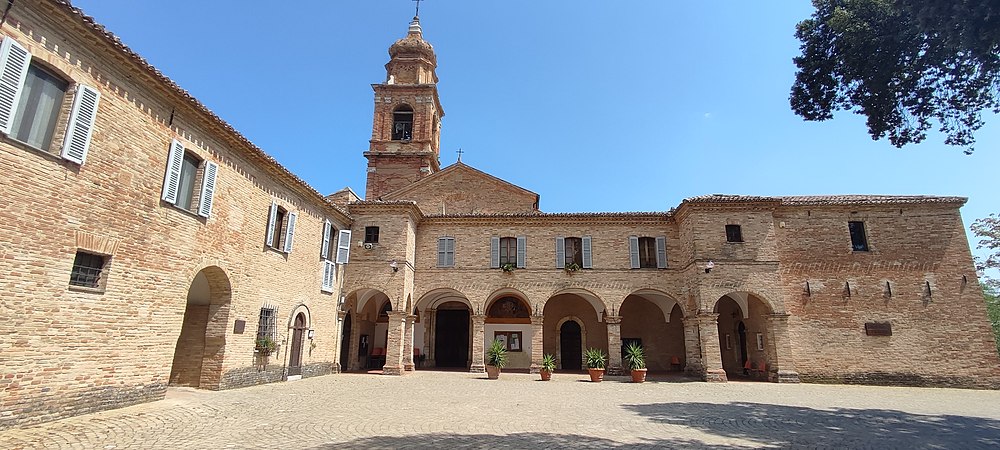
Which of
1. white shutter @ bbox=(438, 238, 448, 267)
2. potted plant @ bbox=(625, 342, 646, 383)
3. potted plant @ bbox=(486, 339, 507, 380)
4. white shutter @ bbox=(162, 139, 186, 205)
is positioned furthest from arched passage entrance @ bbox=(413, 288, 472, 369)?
white shutter @ bbox=(162, 139, 186, 205)

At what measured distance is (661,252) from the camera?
2061 cm

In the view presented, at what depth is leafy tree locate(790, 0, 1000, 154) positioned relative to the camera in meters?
8.36

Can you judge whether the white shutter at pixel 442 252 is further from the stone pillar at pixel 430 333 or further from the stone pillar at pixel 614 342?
the stone pillar at pixel 614 342

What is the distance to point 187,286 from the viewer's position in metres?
11.0

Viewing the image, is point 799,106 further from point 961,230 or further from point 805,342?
point 961,230

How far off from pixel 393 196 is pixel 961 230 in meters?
25.4

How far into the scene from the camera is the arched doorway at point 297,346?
1589 cm

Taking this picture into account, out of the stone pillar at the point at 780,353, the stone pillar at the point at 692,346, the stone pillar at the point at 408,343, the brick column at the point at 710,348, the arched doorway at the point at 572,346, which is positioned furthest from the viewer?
the arched doorway at the point at 572,346

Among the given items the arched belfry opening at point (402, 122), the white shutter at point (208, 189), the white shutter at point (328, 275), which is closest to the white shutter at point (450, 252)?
the white shutter at point (328, 275)

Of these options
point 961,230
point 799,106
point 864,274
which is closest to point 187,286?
point 799,106

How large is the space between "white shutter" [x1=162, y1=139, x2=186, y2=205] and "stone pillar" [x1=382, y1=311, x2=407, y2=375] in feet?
33.0

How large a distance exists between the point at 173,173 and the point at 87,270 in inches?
109

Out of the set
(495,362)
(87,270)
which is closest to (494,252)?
(495,362)

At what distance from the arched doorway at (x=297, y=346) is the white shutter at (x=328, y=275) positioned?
1765mm
